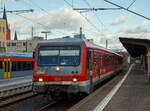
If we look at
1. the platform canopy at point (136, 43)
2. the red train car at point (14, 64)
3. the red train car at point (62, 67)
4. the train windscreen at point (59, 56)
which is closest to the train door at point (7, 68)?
the red train car at point (14, 64)

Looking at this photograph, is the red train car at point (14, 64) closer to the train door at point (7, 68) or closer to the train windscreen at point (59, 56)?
the train door at point (7, 68)

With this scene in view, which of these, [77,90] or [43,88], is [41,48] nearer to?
[43,88]

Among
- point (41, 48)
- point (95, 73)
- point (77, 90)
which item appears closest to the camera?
point (77, 90)

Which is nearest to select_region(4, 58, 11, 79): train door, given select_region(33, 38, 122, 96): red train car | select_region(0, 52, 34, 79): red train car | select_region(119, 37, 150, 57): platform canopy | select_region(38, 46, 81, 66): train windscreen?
select_region(0, 52, 34, 79): red train car

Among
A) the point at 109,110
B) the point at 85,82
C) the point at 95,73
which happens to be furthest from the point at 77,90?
the point at 95,73

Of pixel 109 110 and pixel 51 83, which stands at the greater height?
pixel 51 83

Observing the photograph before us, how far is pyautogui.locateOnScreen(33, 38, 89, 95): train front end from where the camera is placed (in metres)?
11.0

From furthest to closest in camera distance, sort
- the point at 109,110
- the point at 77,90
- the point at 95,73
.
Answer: the point at 95,73
the point at 77,90
the point at 109,110

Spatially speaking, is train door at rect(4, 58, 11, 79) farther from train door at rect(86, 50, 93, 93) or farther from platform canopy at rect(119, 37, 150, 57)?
train door at rect(86, 50, 93, 93)

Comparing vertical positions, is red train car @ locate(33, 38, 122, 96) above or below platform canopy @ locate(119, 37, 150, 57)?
below

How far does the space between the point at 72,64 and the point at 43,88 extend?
1725 millimetres

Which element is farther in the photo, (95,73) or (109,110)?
(95,73)

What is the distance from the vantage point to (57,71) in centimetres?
1128

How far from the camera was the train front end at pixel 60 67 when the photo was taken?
1102 cm
